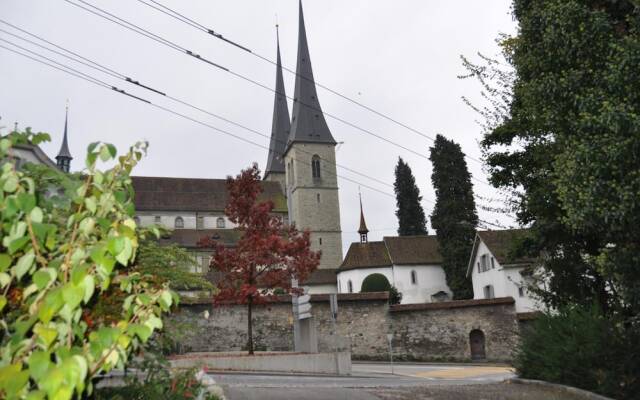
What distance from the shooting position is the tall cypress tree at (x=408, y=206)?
72.2m

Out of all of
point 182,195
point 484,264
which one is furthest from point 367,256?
point 182,195

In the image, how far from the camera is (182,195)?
67.8 metres

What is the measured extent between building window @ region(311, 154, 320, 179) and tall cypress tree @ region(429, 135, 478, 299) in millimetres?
22057

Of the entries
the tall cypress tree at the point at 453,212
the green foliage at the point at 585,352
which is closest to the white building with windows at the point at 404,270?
the tall cypress tree at the point at 453,212

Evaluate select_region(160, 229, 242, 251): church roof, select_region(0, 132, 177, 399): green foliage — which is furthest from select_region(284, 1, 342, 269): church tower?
select_region(0, 132, 177, 399): green foliage

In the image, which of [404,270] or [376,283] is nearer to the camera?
[376,283]

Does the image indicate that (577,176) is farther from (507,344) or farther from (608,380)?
(507,344)

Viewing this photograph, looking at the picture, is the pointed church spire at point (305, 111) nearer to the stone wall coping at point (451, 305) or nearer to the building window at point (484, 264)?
the building window at point (484, 264)

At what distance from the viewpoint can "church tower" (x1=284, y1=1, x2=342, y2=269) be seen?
70500mm

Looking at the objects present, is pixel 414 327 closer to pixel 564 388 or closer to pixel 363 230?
pixel 564 388

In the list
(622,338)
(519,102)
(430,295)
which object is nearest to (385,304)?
(519,102)

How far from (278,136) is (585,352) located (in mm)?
76633

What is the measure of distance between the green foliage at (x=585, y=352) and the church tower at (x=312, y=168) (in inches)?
2235

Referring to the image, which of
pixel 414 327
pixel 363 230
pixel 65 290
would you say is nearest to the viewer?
pixel 65 290
